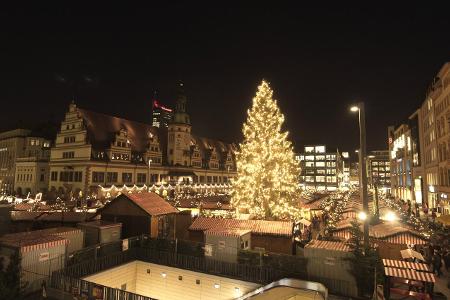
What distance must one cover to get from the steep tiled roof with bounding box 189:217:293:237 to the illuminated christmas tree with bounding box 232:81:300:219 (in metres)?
6.49

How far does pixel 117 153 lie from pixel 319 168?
398ft

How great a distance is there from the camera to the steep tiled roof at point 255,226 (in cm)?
1959

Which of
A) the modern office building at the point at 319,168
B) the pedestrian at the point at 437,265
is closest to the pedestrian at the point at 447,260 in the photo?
the pedestrian at the point at 437,265

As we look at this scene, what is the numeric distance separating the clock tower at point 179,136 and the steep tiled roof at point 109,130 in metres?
5.54

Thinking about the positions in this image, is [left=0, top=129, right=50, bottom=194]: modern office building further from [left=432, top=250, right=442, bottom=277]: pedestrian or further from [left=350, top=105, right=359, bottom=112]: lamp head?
[left=432, top=250, right=442, bottom=277]: pedestrian

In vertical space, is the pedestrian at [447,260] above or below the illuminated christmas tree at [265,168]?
below

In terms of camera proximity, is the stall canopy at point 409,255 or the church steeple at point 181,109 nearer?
the stall canopy at point 409,255

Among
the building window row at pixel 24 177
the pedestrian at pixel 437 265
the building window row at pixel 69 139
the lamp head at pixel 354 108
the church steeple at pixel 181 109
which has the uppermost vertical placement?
the church steeple at pixel 181 109

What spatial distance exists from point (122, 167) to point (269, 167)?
44403mm

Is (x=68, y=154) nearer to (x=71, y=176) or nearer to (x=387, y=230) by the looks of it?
(x=71, y=176)

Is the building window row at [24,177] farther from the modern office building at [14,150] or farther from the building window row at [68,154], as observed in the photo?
the building window row at [68,154]

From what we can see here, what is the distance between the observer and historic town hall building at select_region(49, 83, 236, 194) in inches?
2341

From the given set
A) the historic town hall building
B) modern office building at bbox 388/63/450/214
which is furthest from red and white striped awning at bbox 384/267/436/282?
the historic town hall building

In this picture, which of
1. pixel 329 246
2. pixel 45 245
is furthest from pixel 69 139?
pixel 329 246
